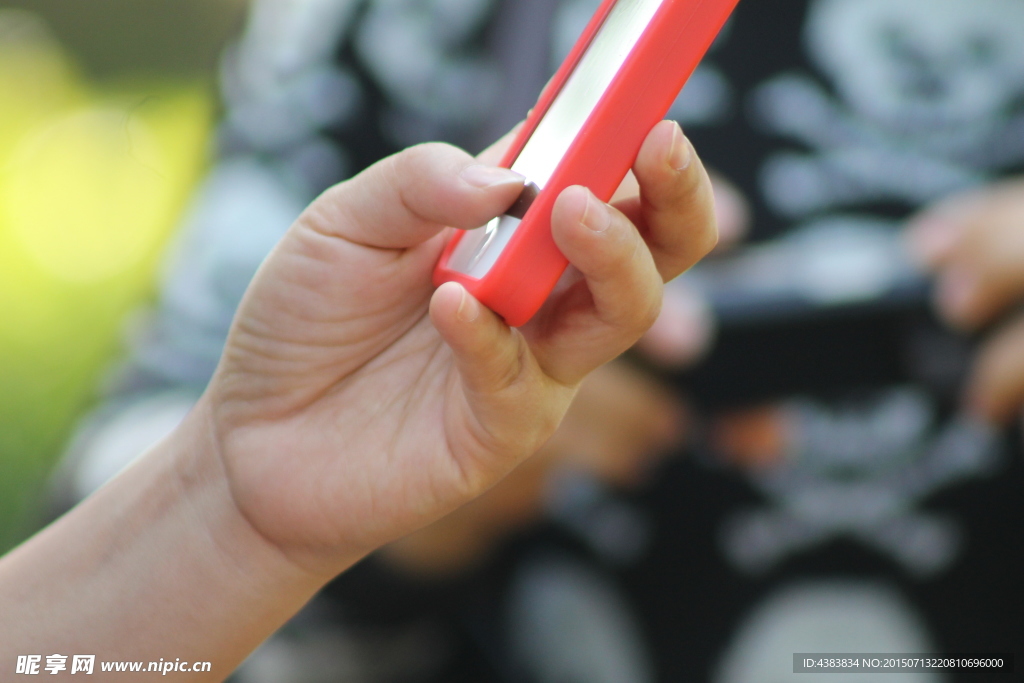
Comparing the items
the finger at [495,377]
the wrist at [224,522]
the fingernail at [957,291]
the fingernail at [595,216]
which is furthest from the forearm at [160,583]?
the fingernail at [957,291]

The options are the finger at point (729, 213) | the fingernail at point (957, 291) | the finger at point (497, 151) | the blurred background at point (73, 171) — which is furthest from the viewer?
the blurred background at point (73, 171)

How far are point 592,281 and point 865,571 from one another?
0.53m

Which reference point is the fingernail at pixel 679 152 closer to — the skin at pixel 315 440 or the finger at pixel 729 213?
the skin at pixel 315 440

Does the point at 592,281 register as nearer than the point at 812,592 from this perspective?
Yes

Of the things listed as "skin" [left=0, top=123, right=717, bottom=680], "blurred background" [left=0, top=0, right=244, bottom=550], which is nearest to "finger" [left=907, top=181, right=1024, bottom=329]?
"skin" [left=0, top=123, right=717, bottom=680]

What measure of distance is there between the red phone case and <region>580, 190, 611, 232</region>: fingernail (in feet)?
0.06

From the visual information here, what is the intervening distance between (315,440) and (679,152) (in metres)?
0.24

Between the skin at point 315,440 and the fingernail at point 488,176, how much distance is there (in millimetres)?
15

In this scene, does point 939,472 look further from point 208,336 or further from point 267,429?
point 208,336

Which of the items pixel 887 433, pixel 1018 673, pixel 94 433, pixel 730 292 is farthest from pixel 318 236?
pixel 1018 673

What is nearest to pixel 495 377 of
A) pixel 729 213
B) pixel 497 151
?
pixel 497 151

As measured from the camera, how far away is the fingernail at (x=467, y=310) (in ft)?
1.03

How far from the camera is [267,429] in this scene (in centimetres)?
42

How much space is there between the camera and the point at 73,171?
90cm
